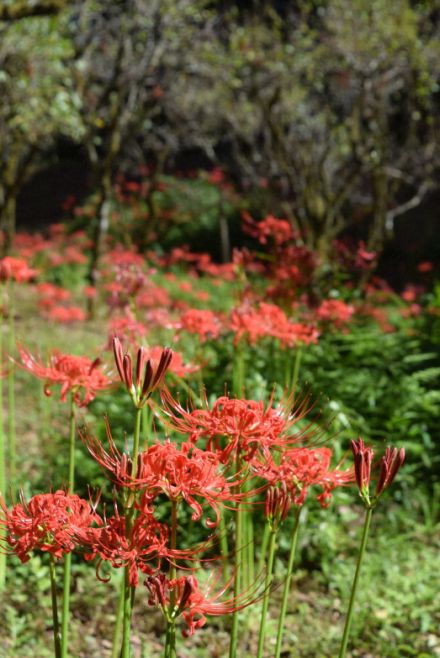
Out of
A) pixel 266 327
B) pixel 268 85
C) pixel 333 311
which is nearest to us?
pixel 266 327

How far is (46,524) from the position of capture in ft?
4.69

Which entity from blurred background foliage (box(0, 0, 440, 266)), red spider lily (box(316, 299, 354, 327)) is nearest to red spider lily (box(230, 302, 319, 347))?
red spider lily (box(316, 299, 354, 327))

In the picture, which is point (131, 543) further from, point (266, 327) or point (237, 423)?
point (266, 327)

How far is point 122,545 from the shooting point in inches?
53.1

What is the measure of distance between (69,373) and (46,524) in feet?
2.03

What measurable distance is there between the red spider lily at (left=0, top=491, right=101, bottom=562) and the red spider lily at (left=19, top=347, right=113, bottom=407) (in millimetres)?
524

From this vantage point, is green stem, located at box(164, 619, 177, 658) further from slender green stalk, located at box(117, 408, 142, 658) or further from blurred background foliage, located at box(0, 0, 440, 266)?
blurred background foliage, located at box(0, 0, 440, 266)

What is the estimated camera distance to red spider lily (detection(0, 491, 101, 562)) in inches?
55.9

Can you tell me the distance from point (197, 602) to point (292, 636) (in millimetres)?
2118

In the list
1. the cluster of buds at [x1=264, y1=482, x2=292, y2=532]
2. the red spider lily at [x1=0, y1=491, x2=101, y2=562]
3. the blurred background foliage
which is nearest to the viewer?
the red spider lily at [x1=0, y1=491, x2=101, y2=562]

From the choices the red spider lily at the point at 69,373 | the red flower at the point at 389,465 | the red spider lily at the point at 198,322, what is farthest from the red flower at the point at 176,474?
the red spider lily at the point at 198,322

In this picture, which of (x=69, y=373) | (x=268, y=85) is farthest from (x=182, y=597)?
(x=268, y=85)

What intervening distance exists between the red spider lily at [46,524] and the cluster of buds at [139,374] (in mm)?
265

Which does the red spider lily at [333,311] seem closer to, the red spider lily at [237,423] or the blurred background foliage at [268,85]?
the red spider lily at [237,423]
